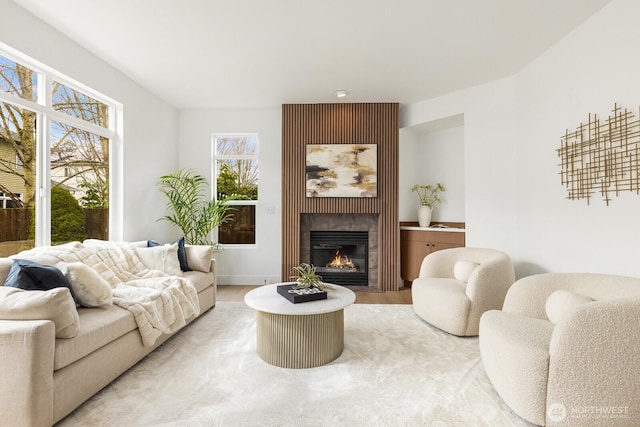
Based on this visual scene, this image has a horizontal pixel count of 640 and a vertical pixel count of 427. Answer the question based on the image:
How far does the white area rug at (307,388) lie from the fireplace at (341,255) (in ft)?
6.58

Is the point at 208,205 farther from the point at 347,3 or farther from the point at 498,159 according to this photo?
the point at 498,159

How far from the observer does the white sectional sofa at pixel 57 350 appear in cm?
154

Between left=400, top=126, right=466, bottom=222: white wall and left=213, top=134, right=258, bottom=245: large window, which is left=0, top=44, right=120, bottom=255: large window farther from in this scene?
left=400, top=126, right=466, bottom=222: white wall

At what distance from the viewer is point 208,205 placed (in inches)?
196

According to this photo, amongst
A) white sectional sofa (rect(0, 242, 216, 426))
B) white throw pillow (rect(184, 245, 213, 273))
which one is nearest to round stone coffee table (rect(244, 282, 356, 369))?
white sectional sofa (rect(0, 242, 216, 426))

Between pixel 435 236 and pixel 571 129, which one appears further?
pixel 435 236

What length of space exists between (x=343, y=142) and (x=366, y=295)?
7.25ft

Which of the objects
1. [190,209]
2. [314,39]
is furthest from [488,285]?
[190,209]

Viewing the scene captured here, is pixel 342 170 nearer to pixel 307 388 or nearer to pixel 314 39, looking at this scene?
pixel 314 39

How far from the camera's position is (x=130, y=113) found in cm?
390

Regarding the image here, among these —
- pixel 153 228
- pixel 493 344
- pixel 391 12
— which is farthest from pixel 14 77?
pixel 493 344

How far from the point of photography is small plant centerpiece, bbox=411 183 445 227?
15.7ft

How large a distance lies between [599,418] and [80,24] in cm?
444

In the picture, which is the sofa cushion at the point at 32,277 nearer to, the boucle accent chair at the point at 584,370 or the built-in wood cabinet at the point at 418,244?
the boucle accent chair at the point at 584,370
